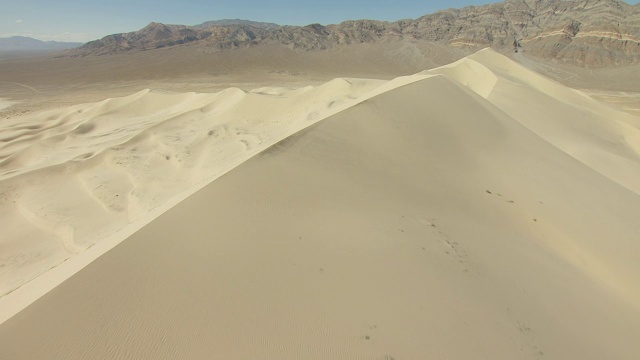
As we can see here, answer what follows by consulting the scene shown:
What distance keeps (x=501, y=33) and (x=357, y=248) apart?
64.0 meters

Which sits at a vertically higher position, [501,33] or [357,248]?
[357,248]

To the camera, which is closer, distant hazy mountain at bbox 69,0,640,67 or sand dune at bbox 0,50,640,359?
sand dune at bbox 0,50,640,359

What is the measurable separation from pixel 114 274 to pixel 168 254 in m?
0.48

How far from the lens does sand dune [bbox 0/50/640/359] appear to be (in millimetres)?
2771

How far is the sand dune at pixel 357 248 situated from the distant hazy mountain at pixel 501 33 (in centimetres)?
4719

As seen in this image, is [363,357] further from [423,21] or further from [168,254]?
[423,21]

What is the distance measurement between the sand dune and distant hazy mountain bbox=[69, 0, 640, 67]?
1858 inches

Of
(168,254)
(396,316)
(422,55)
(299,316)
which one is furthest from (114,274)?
(422,55)

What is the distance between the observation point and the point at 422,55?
47.5m

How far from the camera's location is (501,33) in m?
54.6

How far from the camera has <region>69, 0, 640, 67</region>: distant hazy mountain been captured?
42.8 m

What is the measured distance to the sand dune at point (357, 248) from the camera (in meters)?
2.77

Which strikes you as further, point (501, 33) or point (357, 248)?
point (501, 33)

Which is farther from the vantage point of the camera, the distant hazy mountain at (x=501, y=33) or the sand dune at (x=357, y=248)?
the distant hazy mountain at (x=501, y=33)
